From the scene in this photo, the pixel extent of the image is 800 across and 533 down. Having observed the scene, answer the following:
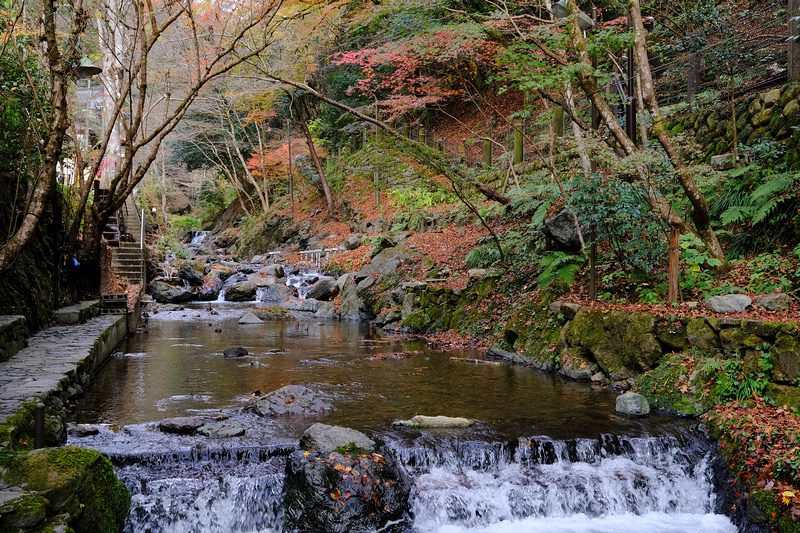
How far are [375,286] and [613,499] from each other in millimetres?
11918

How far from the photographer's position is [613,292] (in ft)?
32.3

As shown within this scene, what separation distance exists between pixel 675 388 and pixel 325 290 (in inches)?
540

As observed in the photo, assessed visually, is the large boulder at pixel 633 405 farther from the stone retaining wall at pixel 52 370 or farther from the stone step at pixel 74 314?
the stone step at pixel 74 314

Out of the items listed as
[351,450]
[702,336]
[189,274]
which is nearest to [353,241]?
[189,274]

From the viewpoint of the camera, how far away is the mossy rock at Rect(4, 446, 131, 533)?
3.92m

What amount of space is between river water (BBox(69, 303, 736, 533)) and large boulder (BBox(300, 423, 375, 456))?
31 centimetres

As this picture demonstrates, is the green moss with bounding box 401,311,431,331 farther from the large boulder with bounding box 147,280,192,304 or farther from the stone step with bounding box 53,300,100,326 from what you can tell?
the large boulder with bounding box 147,280,192,304

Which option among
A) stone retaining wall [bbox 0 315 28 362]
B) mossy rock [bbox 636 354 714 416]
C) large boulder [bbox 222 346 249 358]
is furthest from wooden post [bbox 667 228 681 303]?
stone retaining wall [bbox 0 315 28 362]

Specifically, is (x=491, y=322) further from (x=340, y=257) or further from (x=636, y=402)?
(x=340, y=257)

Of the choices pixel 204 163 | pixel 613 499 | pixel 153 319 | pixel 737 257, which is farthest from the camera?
pixel 204 163

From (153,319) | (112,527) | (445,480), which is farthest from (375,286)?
(112,527)

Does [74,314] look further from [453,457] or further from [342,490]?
[453,457]

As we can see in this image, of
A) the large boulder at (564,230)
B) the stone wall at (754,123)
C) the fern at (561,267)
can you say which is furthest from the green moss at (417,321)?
the stone wall at (754,123)

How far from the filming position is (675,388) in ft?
24.4
